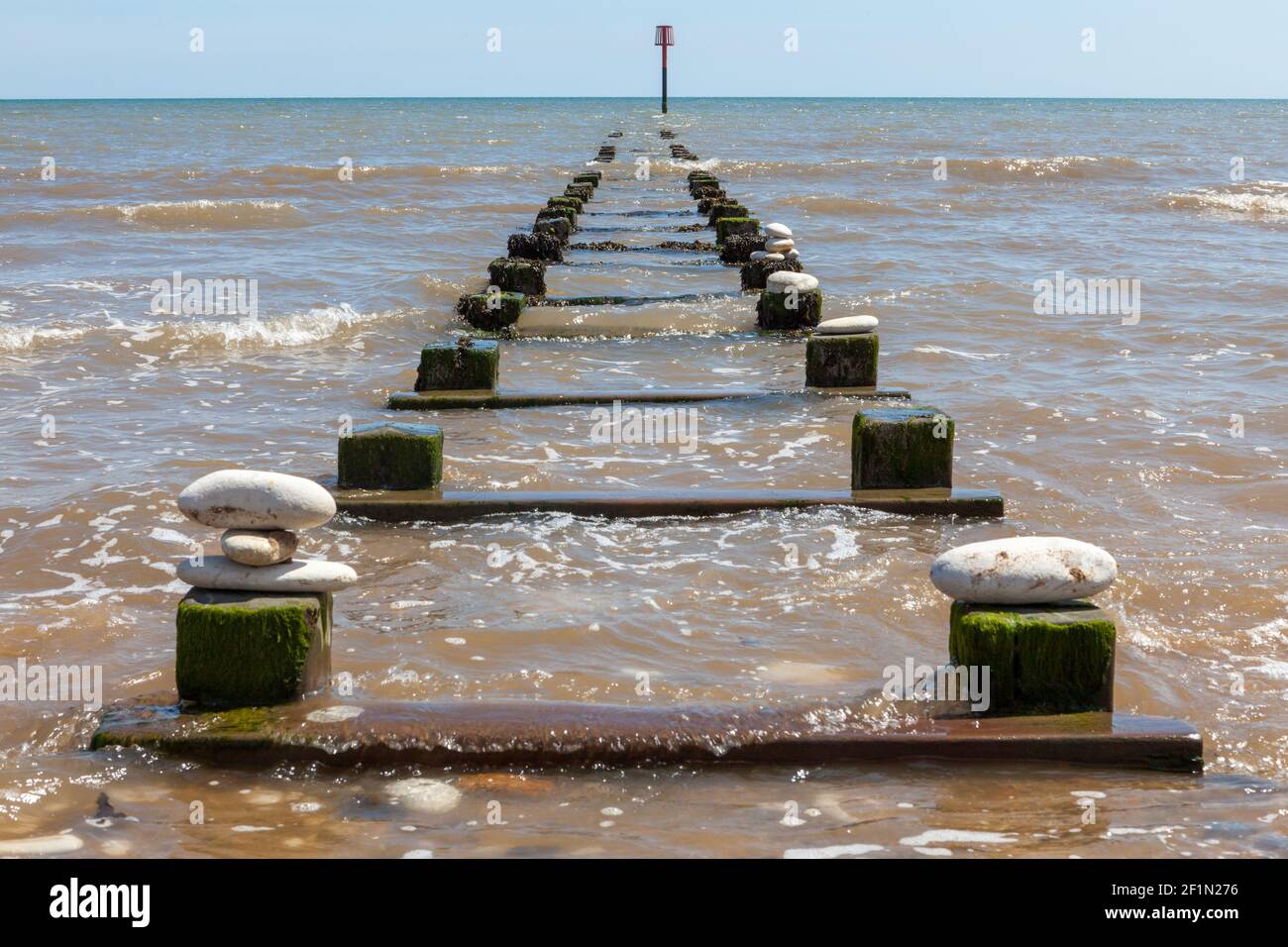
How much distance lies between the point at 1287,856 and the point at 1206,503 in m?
4.67

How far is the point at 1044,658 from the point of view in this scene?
4941 mm

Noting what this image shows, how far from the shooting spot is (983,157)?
47875 mm

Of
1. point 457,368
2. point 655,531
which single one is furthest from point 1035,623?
point 457,368

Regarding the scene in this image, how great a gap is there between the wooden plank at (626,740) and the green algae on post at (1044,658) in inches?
3.7

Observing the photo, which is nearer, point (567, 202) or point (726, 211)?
point (726, 211)

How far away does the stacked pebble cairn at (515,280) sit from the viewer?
13.9 metres

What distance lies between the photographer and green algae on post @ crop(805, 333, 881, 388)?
36.1 ft

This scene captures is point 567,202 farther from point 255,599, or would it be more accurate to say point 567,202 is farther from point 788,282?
point 255,599

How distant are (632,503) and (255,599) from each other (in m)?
3.04

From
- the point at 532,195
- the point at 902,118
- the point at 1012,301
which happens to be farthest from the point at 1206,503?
the point at 902,118

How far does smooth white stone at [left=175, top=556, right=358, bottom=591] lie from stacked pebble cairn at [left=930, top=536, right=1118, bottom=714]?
2.08 m

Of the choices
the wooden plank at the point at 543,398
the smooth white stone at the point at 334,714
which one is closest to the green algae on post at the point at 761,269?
the wooden plank at the point at 543,398
